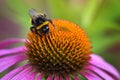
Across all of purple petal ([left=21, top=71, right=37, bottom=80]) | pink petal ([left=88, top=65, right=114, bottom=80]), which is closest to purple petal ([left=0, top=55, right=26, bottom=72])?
purple petal ([left=21, top=71, right=37, bottom=80])

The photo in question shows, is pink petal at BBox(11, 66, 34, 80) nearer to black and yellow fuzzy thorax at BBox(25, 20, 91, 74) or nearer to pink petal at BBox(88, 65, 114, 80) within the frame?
black and yellow fuzzy thorax at BBox(25, 20, 91, 74)

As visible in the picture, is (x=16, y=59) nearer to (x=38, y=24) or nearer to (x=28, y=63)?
(x=28, y=63)

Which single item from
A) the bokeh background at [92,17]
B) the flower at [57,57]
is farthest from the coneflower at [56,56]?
the bokeh background at [92,17]

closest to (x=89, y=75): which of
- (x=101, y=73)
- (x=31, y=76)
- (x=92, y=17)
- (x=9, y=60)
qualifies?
(x=101, y=73)

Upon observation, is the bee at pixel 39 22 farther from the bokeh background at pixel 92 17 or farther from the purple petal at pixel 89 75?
the bokeh background at pixel 92 17

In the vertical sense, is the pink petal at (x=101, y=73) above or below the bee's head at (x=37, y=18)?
below

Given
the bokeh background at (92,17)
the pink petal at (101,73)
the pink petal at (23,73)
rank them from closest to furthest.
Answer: the pink petal at (23,73)
the pink petal at (101,73)
the bokeh background at (92,17)

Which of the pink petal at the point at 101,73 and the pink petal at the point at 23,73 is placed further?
the pink petal at the point at 101,73

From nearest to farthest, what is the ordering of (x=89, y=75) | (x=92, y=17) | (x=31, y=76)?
(x=31, y=76)
(x=89, y=75)
(x=92, y=17)

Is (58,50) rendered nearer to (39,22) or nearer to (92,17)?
(39,22)
